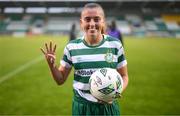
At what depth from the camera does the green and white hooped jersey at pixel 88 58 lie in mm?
2760

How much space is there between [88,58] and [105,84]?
1.02 feet

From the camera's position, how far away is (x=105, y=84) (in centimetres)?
258

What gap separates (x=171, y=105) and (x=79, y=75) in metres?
4.34

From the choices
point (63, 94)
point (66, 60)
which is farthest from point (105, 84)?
point (63, 94)

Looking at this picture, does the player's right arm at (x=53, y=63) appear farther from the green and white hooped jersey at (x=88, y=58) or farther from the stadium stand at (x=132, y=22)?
the stadium stand at (x=132, y=22)

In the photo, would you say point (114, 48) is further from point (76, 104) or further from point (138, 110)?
point (138, 110)

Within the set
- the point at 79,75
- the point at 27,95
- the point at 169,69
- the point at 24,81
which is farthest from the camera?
the point at 169,69

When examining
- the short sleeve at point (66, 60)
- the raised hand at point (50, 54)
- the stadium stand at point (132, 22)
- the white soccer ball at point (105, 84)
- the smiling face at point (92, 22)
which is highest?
the smiling face at point (92, 22)

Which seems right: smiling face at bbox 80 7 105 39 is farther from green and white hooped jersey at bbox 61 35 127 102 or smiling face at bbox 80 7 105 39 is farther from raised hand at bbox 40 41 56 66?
raised hand at bbox 40 41 56 66

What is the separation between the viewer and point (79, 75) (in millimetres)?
2789

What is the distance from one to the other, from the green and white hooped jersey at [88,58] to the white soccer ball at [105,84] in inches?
4.8

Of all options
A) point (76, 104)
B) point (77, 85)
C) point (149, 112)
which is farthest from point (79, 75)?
point (149, 112)

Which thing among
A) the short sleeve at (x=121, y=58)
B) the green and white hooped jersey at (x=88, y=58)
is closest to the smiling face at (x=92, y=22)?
the green and white hooped jersey at (x=88, y=58)

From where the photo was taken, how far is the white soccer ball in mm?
2582
